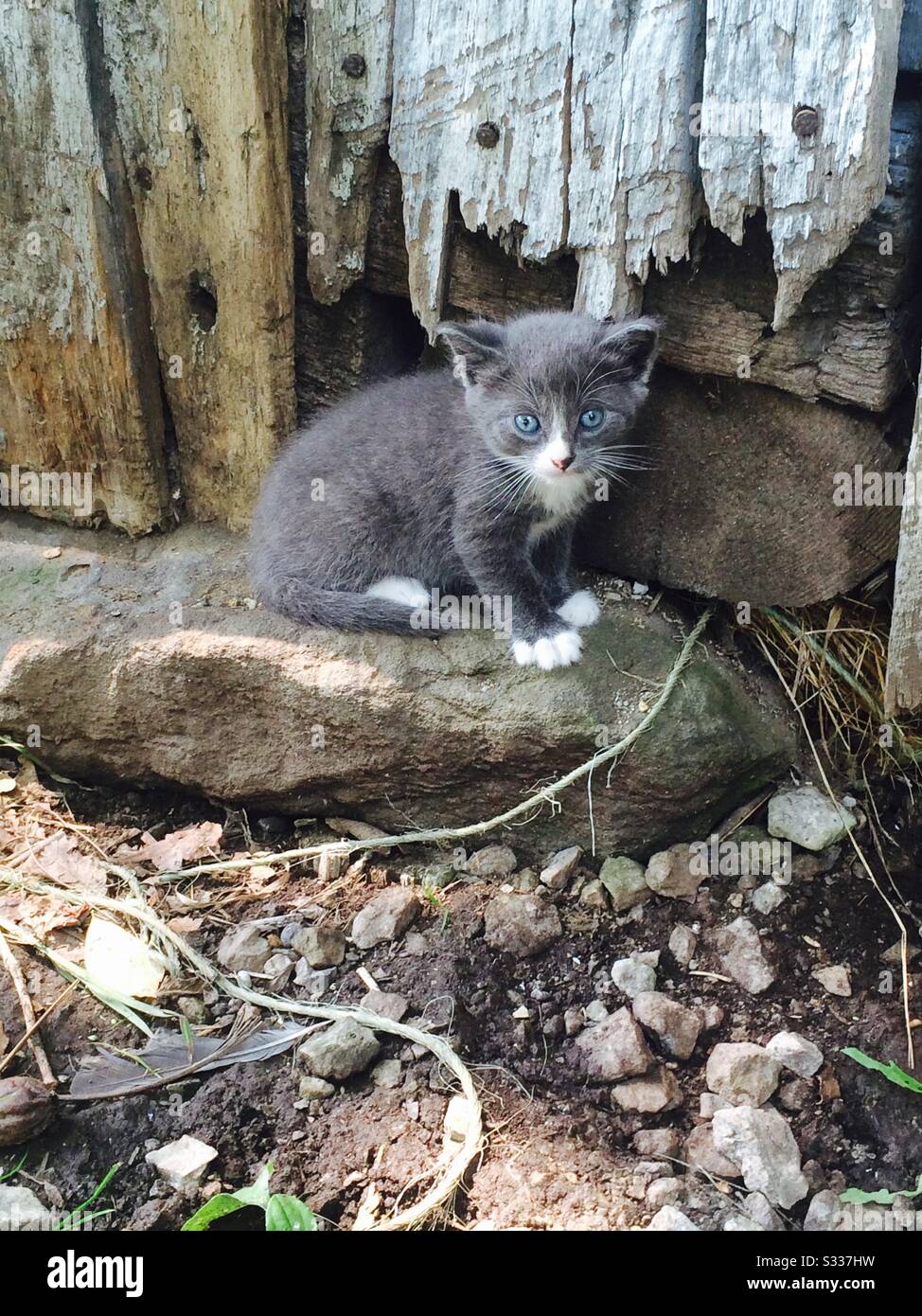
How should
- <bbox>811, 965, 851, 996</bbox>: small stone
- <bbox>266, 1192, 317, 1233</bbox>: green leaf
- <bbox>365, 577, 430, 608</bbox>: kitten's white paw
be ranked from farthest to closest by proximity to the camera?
<bbox>365, 577, 430, 608</bbox>: kitten's white paw, <bbox>811, 965, 851, 996</bbox>: small stone, <bbox>266, 1192, 317, 1233</bbox>: green leaf

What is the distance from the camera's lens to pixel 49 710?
4.30 meters

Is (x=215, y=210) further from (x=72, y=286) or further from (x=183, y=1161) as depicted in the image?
(x=183, y=1161)

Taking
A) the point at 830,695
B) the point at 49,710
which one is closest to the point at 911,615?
the point at 830,695

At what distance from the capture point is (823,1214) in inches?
118

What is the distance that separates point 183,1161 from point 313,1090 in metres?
0.39

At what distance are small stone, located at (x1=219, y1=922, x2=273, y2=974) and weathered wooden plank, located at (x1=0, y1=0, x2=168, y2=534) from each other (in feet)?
5.57

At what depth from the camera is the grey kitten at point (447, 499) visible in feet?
12.7

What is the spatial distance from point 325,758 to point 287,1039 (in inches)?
41.0

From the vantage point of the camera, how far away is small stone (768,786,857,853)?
3.97m

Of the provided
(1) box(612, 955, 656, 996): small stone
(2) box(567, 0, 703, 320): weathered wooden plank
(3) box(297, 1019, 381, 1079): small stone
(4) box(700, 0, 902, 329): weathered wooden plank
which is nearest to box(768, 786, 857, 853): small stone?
(1) box(612, 955, 656, 996): small stone

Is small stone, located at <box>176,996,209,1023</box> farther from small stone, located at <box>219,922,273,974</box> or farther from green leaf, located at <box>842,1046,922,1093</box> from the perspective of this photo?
green leaf, located at <box>842,1046,922,1093</box>

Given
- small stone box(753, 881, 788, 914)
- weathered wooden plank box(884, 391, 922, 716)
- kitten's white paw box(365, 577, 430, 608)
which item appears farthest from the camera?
kitten's white paw box(365, 577, 430, 608)

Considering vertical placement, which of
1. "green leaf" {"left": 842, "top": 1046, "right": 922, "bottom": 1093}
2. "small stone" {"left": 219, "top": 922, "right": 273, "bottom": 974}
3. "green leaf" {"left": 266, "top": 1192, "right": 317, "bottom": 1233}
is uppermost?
"small stone" {"left": 219, "top": 922, "right": 273, "bottom": 974}

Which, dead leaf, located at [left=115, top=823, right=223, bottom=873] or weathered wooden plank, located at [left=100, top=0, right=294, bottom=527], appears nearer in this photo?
weathered wooden plank, located at [left=100, top=0, right=294, bottom=527]
